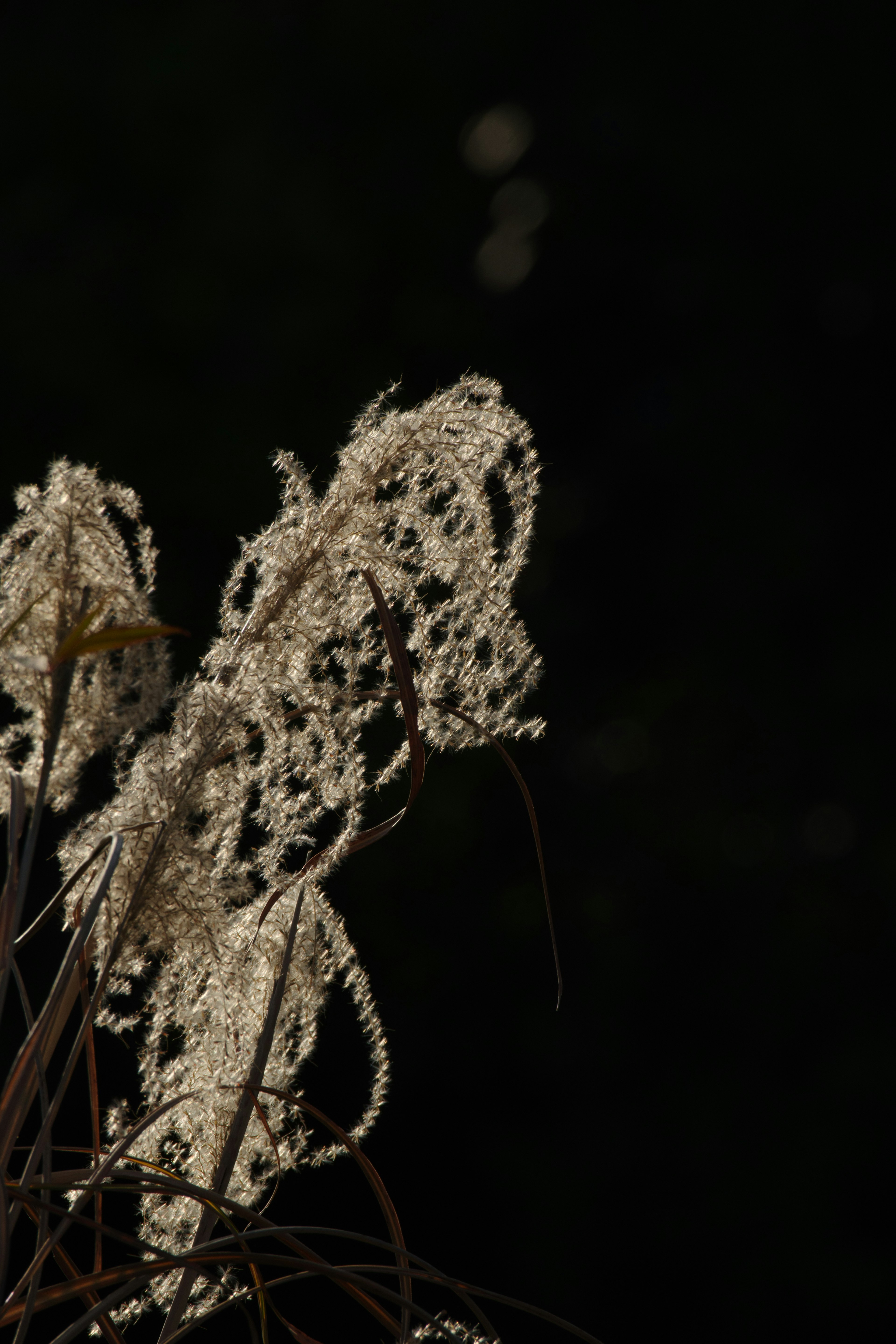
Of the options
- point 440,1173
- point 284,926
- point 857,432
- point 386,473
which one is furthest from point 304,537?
point 857,432

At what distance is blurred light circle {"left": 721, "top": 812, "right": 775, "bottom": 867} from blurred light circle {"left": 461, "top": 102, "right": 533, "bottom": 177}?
1110 millimetres

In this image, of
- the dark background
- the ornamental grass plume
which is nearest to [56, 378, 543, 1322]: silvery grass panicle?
the ornamental grass plume

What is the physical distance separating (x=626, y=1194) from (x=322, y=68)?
5.70ft

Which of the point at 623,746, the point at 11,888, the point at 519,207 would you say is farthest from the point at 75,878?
the point at 519,207

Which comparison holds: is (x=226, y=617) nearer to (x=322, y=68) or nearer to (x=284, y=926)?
(x=284, y=926)

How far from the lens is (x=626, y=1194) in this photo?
4.34ft

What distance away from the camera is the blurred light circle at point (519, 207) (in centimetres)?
154

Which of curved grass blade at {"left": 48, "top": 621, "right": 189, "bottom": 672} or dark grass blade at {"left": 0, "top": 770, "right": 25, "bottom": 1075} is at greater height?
curved grass blade at {"left": 48, "top": 621, "right": 189, "bottom": 672}

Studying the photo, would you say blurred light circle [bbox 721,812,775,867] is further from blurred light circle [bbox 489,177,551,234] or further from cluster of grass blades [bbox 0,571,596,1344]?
cluster of grass blades [bbox 0,571,596,1344]

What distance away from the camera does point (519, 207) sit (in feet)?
5.06

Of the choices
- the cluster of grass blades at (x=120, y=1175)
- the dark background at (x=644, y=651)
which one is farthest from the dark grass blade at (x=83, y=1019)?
the dark background at (x=644, y=651)

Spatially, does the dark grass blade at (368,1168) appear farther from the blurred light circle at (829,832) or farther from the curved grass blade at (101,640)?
the blurred light circle at (829,832)

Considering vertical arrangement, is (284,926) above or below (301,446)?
below

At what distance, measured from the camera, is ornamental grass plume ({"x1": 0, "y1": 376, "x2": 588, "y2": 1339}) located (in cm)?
31
